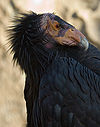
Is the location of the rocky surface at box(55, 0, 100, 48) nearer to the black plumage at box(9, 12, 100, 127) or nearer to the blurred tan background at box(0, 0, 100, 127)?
the blurred tan background at box(0, 0, 100, 127)

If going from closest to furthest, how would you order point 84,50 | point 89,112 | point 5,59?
point 89,112 → point 84,50 → point 5,59

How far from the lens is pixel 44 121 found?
2.70 m

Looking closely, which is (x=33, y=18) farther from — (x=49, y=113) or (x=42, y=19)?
(x=49, y=113)

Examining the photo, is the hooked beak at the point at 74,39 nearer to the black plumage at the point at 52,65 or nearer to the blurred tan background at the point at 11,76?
the black plumage at the point at 52,65

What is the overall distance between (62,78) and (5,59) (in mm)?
3362

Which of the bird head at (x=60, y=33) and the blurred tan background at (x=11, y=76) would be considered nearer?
the bird head at (x=60, y=33)

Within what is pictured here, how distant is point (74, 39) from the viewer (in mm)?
2959

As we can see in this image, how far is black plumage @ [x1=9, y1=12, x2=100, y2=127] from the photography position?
264 centimetres

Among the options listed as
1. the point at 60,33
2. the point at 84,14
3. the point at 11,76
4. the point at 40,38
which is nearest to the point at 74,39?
the point at 60,33

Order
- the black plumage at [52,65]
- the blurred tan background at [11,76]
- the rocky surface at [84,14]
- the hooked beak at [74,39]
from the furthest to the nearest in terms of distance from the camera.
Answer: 1. the rocky surface at [84,14]
2. the blurred tan background at [11,76]
3. the hooked beak at [74,39]
4. the black plumage at [52,65]

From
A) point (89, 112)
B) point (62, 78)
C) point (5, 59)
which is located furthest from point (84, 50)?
point (5, 59)

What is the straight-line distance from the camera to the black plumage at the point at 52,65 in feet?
8.65

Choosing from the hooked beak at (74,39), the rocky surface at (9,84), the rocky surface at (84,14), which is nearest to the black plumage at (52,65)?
the hooked beak at (74,39)

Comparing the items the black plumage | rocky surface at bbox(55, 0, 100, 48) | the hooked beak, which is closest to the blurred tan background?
rocky surface at bbox(55, 0, 100, 48)
